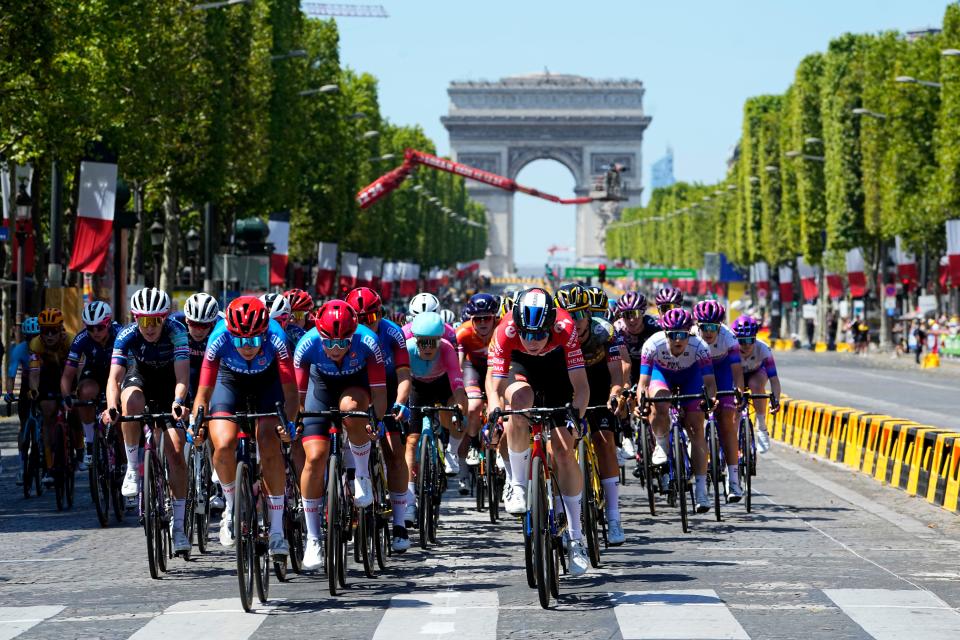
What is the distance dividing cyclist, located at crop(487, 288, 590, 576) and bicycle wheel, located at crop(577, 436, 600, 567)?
1.60 feet

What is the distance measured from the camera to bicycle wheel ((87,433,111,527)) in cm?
1602

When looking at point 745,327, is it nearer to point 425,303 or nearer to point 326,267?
point 425,303

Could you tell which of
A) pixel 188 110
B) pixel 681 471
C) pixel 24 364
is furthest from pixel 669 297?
pixel 188 110

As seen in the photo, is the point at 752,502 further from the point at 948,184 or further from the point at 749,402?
the point at 948,184

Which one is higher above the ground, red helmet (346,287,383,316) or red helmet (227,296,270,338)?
red helmet (346,287,383,316)

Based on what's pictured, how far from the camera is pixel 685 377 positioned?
15.9 m

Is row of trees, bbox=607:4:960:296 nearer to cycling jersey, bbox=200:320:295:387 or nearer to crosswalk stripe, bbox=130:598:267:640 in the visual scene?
cycling jersey, bbox=200:320:295:387

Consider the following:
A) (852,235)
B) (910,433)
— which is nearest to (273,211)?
(852,235)

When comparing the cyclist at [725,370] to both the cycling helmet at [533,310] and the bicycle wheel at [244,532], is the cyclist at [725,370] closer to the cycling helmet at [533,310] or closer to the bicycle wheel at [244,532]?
the cycling helmet at [533,310]

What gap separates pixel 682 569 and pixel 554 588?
6.38 feet

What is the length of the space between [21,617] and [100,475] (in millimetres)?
5483

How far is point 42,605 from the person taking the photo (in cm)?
1148

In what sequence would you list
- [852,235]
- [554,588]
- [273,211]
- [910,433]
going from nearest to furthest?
[554,588], [910,433], [273,211], [852,235]

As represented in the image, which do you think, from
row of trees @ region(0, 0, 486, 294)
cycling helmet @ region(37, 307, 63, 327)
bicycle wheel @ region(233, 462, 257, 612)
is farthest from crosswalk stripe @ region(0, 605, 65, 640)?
row of trees @ region(0, 0, 486, 294)
